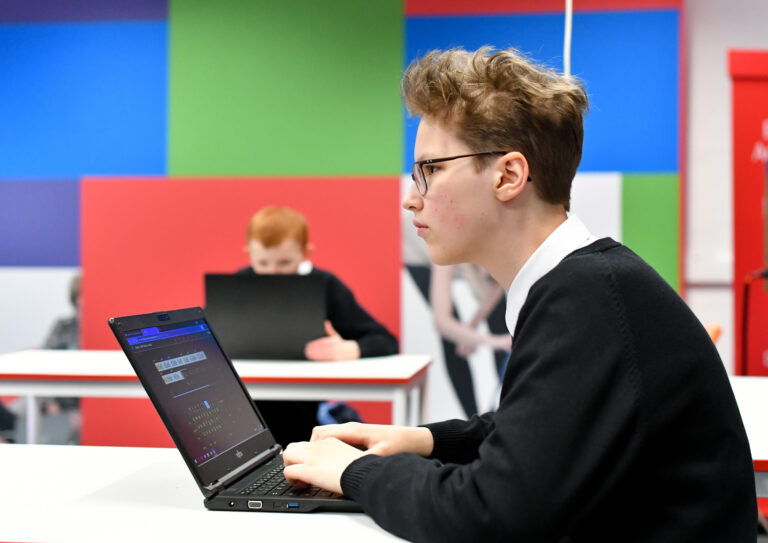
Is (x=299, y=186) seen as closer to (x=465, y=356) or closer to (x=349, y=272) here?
(x=349, y=272)

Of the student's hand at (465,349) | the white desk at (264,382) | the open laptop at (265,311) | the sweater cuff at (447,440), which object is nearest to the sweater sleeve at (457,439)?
the sweater cuff at (447,440)

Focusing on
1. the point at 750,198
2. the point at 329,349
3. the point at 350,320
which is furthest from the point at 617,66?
the point at 329,349

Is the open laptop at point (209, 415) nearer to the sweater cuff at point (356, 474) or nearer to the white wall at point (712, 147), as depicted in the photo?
the sweater cuff at point (356, 474)

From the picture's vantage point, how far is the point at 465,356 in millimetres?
3988

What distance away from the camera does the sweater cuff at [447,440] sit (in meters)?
1.18

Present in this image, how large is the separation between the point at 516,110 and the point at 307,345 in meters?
1.82

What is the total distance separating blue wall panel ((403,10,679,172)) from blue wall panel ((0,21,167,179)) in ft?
4.47

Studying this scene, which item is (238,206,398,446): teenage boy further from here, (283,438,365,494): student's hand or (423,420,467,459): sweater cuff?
(283,438,365,494): student's hand

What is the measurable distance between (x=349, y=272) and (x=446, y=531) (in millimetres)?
3264

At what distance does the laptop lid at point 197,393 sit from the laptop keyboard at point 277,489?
0.12 feet

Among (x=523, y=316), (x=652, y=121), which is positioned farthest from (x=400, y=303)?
(x=523, y=316)

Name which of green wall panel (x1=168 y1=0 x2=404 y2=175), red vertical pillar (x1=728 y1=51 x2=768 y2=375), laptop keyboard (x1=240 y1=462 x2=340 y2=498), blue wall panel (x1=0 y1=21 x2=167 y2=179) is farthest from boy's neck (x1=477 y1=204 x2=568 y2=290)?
blue wall panel (x1=0 y1=21 x2=167 y2=179)

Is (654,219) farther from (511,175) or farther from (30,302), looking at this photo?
(30,302)

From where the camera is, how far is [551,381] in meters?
0.83
